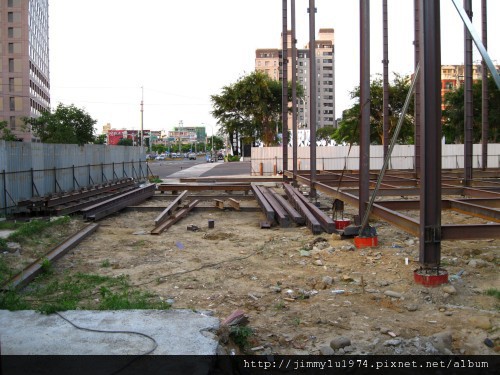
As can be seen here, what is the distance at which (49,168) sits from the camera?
1895cm

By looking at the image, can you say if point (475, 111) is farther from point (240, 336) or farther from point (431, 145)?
point (240, 336)

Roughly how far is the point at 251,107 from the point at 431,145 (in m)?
50.6

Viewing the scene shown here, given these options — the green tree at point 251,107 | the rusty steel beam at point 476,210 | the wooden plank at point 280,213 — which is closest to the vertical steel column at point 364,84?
the rusty steel beam at point 476,210

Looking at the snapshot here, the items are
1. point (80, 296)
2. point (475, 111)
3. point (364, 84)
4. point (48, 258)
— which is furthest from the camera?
point (475, 111)

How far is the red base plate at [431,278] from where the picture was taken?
695cm

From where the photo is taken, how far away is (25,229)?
440 inches

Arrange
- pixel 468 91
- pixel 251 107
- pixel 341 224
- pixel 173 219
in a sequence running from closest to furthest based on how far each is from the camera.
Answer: pixel 341 224 → pixel 173 219 → pixel 468 91 → pixel 251 107

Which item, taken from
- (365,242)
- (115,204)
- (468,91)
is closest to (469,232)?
(365,242)
